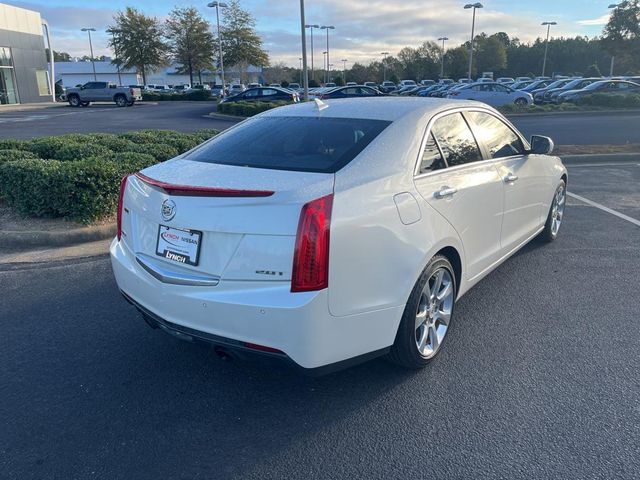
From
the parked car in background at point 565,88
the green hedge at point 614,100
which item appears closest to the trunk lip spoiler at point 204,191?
the green hedge at point 614,100

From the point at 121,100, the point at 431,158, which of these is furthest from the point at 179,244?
the point at 121,100

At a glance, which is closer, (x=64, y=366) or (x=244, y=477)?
(x=244, y=477)

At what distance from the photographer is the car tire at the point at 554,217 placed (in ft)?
18.7

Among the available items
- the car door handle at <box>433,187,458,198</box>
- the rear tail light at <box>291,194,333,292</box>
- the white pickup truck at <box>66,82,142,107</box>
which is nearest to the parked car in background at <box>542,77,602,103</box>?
the white pickup truck at <box>66,82,142,107</box>

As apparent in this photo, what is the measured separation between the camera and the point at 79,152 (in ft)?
24.0

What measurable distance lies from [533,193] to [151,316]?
3.61 metres

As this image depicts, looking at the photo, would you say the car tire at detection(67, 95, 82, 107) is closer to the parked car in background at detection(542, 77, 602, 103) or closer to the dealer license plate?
the parked car in background at detection(542, 77, 602, 103)

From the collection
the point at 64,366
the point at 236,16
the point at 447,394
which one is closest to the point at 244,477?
the point at 447,394

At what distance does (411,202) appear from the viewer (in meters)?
3.04

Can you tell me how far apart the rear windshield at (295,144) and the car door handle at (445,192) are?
1.74ft

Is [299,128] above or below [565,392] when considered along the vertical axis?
above

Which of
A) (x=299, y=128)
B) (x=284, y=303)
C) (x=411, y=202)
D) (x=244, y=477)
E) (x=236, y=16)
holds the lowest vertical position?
(x=244, y=477)

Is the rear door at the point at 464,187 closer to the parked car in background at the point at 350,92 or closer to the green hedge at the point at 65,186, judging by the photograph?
the green hedge at the point at 65,186

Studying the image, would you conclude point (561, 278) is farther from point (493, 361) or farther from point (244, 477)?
point (244, 477)
